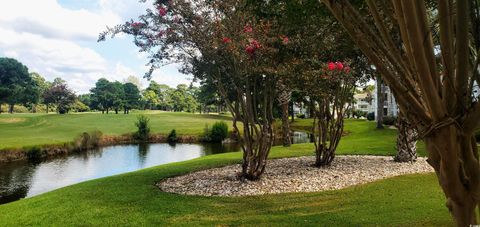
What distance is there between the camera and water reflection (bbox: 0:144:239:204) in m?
21.5

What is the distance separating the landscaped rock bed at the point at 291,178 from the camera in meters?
12.2

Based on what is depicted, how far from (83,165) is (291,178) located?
20320 mm

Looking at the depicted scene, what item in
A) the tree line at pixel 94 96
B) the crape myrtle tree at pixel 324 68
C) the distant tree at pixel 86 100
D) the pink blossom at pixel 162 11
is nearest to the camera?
the crape myrtle tree at pixel 324 68

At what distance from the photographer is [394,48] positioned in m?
3.48

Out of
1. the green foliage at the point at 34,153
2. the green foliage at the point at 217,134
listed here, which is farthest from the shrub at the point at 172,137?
the green foliage at the point at 34,153

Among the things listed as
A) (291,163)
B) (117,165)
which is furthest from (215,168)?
(117,165)

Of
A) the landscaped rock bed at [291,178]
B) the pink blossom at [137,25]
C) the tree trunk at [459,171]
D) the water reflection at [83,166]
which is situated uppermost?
the pink blossom at [137,25]

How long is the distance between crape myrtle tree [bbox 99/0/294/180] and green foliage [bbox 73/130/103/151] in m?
28.7

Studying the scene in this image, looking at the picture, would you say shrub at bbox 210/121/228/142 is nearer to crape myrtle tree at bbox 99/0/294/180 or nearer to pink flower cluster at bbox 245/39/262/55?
crape myrtle tree at bbox 99/0/294/180

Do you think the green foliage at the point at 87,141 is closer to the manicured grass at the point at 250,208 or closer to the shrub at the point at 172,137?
the shrub at the point at 172,137

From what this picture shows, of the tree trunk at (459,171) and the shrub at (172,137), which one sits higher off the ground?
the tree trunk at (459,171)

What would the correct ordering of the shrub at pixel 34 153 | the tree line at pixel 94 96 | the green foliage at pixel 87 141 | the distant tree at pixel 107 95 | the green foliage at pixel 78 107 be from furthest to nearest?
1. the green foliage at pixel 78 107
2. the distant tree at pixel 107 95
3. the tree line at pixel 94 96
4. the green foliage at pixel 87 141
5. the shrub at pixel 34 153

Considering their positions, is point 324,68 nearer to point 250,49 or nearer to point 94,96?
point 250,49

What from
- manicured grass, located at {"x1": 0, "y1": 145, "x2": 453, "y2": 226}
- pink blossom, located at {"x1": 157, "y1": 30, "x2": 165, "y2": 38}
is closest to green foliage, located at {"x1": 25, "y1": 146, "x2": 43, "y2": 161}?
manicured grass, located at {"x1": 0, "y1": 145, "x2": 453, "y2": 226}
